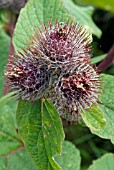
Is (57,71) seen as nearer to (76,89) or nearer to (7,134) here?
(76,89)

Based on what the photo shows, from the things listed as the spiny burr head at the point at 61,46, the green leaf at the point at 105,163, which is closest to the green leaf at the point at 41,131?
the spiny burr head at the point at 61,46

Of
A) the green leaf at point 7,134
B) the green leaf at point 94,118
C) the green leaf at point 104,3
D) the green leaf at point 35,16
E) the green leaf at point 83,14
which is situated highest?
the green leaf at point 104,3

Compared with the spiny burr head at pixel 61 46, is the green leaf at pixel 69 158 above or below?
below

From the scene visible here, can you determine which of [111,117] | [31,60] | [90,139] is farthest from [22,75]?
[90,139]

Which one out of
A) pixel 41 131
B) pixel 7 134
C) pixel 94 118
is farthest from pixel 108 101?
pixel 7 134

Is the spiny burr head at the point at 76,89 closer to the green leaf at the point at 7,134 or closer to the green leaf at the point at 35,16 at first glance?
the green leaf at the point at 35,16

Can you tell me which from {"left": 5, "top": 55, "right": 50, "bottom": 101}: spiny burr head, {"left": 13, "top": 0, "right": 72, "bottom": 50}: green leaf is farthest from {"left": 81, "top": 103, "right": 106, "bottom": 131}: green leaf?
{"left": 13, "top": 0, "right": 72, "bottom": 50}: green leaf

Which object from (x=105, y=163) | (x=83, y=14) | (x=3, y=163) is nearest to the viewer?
(x=3, y=163)

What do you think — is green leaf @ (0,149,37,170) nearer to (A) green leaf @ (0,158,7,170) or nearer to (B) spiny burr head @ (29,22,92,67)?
(A) green leaf @ (0,158,7,170)
